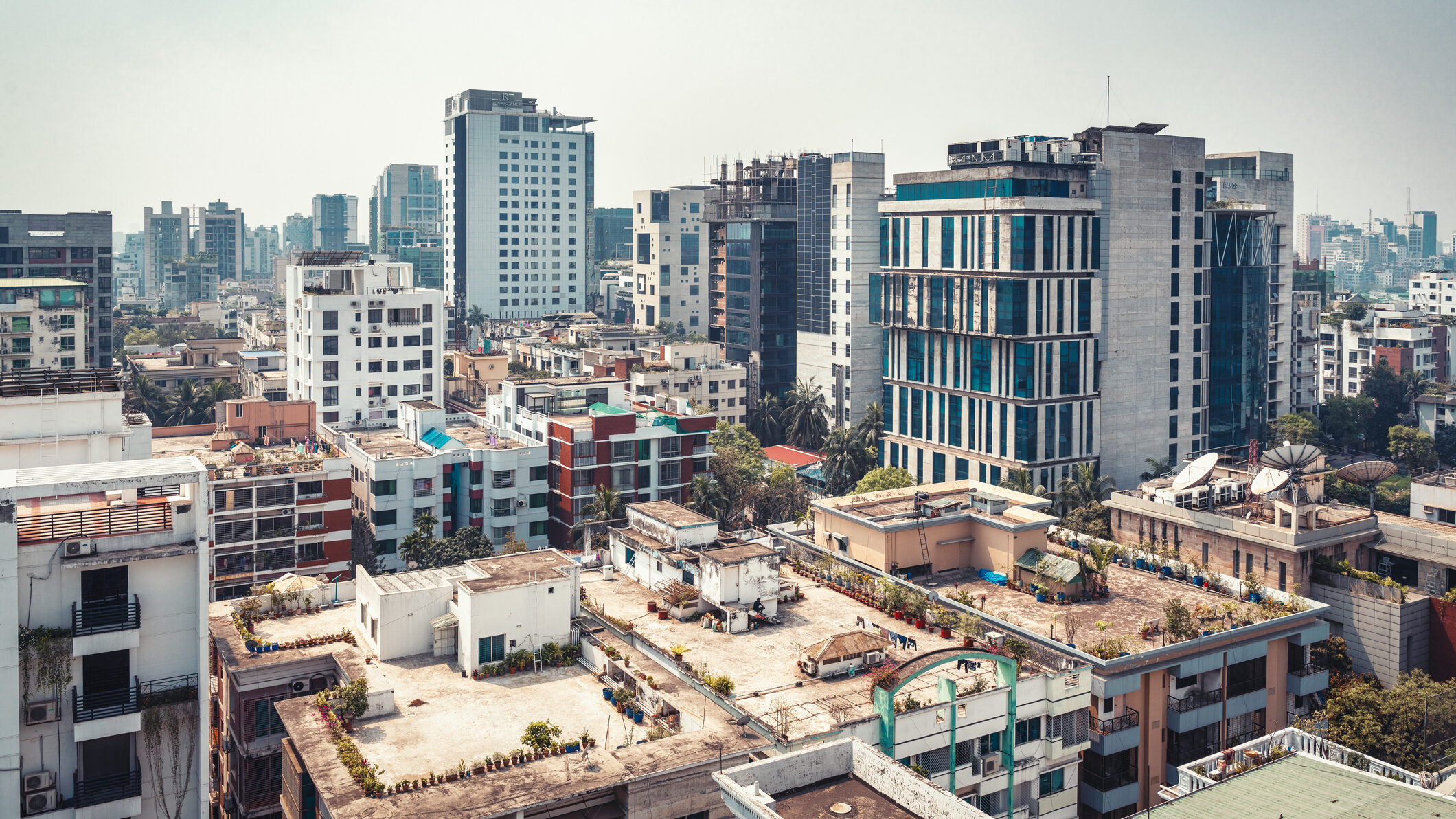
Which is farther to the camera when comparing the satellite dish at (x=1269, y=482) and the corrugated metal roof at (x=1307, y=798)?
the satellite dish at (x=1269, y=482)

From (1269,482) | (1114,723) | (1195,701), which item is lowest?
(1114,723)

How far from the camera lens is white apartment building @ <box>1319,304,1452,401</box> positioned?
153 metres

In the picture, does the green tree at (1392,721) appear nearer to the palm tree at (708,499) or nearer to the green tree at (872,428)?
the palm tree at (708,499)

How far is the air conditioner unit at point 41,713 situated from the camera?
95.4 ft

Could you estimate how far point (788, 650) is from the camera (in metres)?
40.3

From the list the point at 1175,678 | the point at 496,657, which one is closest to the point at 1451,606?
the point at 1175,678

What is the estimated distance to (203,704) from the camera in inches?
1219

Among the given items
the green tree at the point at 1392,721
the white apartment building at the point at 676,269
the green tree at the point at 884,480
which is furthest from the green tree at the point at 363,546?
the white apartment building at the point at 676,269

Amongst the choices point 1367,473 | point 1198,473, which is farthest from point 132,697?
point 1367,473

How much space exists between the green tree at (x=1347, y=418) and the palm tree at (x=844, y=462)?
64.5m

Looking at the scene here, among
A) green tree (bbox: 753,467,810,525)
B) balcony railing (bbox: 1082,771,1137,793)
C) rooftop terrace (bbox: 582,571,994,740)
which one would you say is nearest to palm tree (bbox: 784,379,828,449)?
green tree (bbox: 753,467,810,525)

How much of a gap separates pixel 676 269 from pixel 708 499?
370 feet

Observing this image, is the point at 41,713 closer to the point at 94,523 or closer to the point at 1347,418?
the point at 94,523

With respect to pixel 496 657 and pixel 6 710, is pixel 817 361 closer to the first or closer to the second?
pixel 496 657
